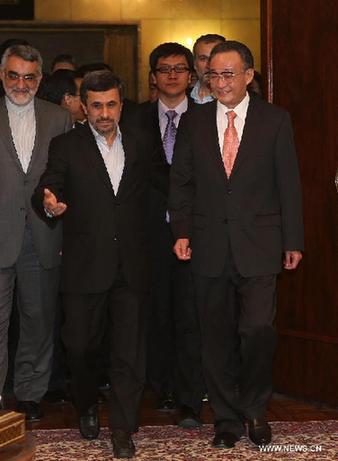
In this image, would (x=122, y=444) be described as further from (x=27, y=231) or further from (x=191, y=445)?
(x=27, y=231)

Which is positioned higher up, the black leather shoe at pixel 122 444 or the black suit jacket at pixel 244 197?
the black suit jacket at pixel 244 197

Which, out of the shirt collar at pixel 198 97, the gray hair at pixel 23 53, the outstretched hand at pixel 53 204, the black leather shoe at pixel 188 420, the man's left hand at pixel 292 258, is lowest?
the black leather shoe at pixel 188 420

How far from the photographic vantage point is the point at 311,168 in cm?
575

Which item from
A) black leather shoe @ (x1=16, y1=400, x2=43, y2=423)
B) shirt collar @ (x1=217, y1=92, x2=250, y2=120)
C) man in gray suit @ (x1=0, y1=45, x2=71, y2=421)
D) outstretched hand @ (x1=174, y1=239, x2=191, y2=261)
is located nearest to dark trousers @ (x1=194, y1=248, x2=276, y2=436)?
outstretched hand @ (x1=174, y1=239, x2=191, y2=261)

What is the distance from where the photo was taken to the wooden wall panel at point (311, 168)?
5.64 m

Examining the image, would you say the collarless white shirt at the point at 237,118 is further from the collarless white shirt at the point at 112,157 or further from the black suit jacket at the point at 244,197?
the collarless white shirt at the point at 112,157

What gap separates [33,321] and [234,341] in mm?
1063

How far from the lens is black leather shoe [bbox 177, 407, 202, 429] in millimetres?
5320

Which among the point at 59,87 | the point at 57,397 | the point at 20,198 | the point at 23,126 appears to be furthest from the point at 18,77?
the point at 57,397

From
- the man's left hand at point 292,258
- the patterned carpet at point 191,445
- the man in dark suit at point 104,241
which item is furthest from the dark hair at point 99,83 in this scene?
the patterned carpet at point 191,445

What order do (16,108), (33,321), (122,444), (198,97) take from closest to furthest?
(122,444)
(16,108)
(33,321)
(198,97)

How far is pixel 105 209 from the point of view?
16.1ft

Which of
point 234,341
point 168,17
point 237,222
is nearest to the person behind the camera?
point 237,222

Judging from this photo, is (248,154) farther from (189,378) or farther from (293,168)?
(189,378)
